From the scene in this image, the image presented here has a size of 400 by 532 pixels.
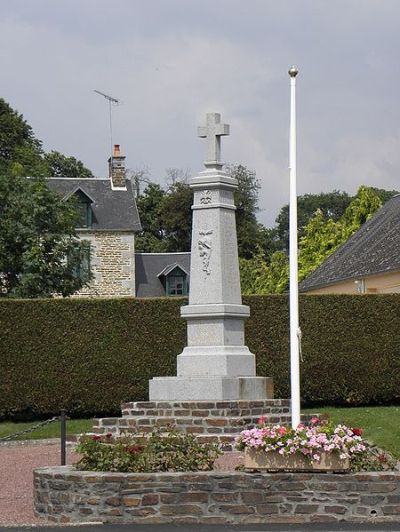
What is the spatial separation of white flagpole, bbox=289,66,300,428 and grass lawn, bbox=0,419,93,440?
329 inches

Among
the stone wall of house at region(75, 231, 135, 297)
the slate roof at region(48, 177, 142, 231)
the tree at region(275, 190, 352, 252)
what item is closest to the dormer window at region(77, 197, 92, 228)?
the slate roof at region(48, 177, 142, 231)

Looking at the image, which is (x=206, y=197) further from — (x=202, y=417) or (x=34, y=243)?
(x=34, y=243)

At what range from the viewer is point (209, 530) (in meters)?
10.9

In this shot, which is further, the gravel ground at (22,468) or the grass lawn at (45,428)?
the grass lawn at (45,428)

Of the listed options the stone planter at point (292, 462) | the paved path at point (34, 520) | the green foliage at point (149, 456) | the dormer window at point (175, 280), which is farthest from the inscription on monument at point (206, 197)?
the dormer window at point (175, 280)

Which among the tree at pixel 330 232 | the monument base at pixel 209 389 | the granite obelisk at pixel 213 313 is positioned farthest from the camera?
the tree at pixel 330 232

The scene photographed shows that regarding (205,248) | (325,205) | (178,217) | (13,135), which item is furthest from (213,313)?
(325,205)

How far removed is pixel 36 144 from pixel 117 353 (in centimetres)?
3292

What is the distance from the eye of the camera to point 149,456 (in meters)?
12.1

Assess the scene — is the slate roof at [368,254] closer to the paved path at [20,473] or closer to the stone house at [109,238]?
the stone house at [109,238]

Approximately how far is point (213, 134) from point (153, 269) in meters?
31.5

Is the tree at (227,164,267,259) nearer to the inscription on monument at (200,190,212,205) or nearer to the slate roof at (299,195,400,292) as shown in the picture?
the slate roof at (299,195,400,292)

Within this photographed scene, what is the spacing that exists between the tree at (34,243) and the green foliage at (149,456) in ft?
67.1

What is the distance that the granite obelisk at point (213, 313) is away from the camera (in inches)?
733
